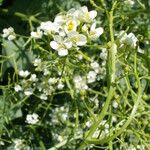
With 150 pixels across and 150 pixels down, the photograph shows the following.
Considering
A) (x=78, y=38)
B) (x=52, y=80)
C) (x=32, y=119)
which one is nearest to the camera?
(x=78, y=38)

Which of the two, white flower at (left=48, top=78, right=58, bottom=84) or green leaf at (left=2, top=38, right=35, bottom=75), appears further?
green leaf at (left=2, top=38, right=35, bottom=75)

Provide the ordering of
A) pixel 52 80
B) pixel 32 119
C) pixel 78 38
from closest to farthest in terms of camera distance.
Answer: pixel 78 38, pixel 52 80, pixel 32 119

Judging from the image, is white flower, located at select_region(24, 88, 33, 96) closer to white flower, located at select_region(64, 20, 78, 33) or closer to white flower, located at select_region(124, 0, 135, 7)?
white flower, located at select_region(124, 0, 135, 7)

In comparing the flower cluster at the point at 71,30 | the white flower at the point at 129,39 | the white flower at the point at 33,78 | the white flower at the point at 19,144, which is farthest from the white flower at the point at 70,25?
the white flower at the point at 19,144

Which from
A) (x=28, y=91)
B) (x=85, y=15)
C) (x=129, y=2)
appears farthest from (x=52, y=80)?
(x=85, y=15)

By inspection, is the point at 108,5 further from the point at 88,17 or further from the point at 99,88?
the point at 88,17

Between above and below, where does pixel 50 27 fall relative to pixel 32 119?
above

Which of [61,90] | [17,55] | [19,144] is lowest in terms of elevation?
[19,144]

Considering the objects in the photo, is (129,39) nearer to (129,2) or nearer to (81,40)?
(81,40)

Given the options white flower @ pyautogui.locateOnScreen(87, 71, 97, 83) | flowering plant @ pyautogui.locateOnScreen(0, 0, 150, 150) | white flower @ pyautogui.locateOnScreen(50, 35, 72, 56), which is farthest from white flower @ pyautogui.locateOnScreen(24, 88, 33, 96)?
white flower @ pyautogui.locateOnScreen(50, 35, 72, 56)
